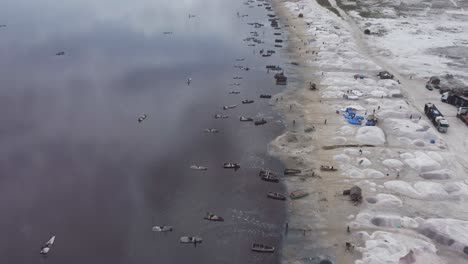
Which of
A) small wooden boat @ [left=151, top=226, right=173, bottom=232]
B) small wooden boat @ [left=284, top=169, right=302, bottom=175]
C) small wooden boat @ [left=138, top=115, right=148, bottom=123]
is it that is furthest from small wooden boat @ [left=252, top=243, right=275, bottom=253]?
small wooden boat @ [left=138, top=115, right=148, bottom=123]

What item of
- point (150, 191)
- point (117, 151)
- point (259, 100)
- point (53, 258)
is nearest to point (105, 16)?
point (259, 100)

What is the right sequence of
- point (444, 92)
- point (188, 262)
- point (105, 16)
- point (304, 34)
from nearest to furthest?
1. point (188, 262)
2. point (444, 92)
3. point (304, 34)
4. point (105, 16)

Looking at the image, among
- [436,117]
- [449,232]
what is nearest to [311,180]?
[449,232]

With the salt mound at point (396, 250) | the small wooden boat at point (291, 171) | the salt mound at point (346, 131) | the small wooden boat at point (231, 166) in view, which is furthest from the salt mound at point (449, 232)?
the small wooden boat at point (231, 166)

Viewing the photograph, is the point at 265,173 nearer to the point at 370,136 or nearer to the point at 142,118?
the point at 370,136

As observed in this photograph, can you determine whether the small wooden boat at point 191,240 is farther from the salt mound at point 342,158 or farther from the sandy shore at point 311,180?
the salt mound at point 342,158

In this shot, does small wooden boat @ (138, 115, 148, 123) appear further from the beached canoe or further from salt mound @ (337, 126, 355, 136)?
salt mound @ (337, 126, 355, 136)

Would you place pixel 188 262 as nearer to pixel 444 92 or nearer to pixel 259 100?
pixel 259 100
